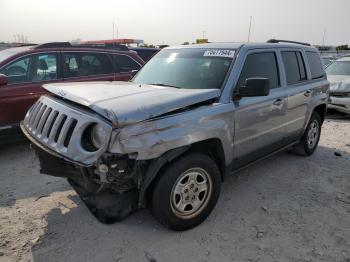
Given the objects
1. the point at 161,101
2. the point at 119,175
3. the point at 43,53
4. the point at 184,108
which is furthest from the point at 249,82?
the point at 43,53

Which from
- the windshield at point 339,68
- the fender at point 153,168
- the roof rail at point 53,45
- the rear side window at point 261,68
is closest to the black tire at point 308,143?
the rear side window at point 261,68

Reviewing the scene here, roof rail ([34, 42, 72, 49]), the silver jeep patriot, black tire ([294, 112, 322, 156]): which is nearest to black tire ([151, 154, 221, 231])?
the silver jeep patriot

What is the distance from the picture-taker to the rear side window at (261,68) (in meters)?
3.90

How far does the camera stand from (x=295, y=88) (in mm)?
4801

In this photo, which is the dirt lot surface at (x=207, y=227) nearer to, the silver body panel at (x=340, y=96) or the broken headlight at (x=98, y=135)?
the broken headlight at (x=98, y=135)

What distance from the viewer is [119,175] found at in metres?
2.83

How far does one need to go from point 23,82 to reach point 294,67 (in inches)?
173

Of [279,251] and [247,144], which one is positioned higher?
[247,144]

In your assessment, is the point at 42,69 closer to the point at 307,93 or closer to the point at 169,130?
the point at 169,130

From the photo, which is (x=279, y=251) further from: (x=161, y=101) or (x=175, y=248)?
(x=161, y=101)

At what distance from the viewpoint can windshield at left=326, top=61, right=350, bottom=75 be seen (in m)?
10.5

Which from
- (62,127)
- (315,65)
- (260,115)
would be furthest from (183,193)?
(315,65)

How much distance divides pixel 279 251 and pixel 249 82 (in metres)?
1.68

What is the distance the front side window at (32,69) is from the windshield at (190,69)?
223 cm
